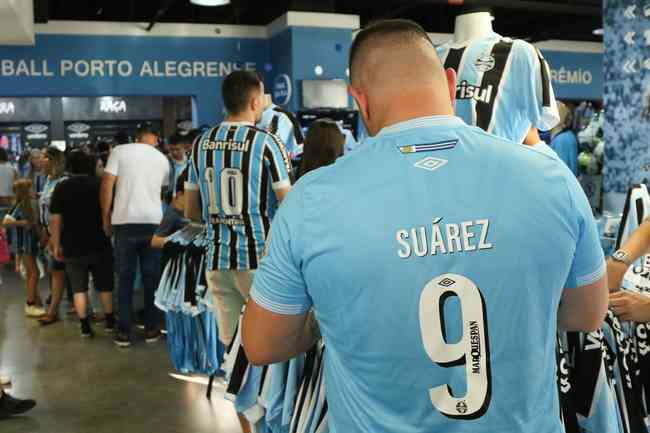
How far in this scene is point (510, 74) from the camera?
2066 mm

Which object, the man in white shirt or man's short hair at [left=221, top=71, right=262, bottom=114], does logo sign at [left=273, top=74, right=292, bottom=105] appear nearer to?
the man in white shirt

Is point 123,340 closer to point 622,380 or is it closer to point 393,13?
point 622,380

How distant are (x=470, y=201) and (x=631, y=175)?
14.6ft

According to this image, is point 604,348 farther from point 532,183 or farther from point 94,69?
point 94,69

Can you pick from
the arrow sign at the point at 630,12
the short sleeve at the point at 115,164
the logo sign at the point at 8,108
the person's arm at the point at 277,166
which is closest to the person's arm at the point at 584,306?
the person's arm at the point at 277,166

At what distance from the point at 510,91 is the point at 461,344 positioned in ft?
3.91

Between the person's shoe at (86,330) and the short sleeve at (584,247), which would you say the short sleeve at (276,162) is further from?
the person's shoe at (86,330)

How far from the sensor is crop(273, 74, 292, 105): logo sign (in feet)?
30.5

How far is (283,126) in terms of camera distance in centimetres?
408

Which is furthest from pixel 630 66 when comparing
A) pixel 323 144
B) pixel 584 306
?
pixel 584 306

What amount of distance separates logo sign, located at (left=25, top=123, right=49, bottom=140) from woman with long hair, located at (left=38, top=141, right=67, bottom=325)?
10508 millimetres

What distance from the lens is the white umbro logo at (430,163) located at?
42.7 inches

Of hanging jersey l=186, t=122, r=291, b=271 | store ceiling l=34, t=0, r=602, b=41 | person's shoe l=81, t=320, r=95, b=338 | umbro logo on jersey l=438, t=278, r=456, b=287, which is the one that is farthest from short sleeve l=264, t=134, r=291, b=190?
store ceiling l=34, t=0, r=602, b=41

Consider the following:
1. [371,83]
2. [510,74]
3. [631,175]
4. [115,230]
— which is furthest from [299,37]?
[371,83]
